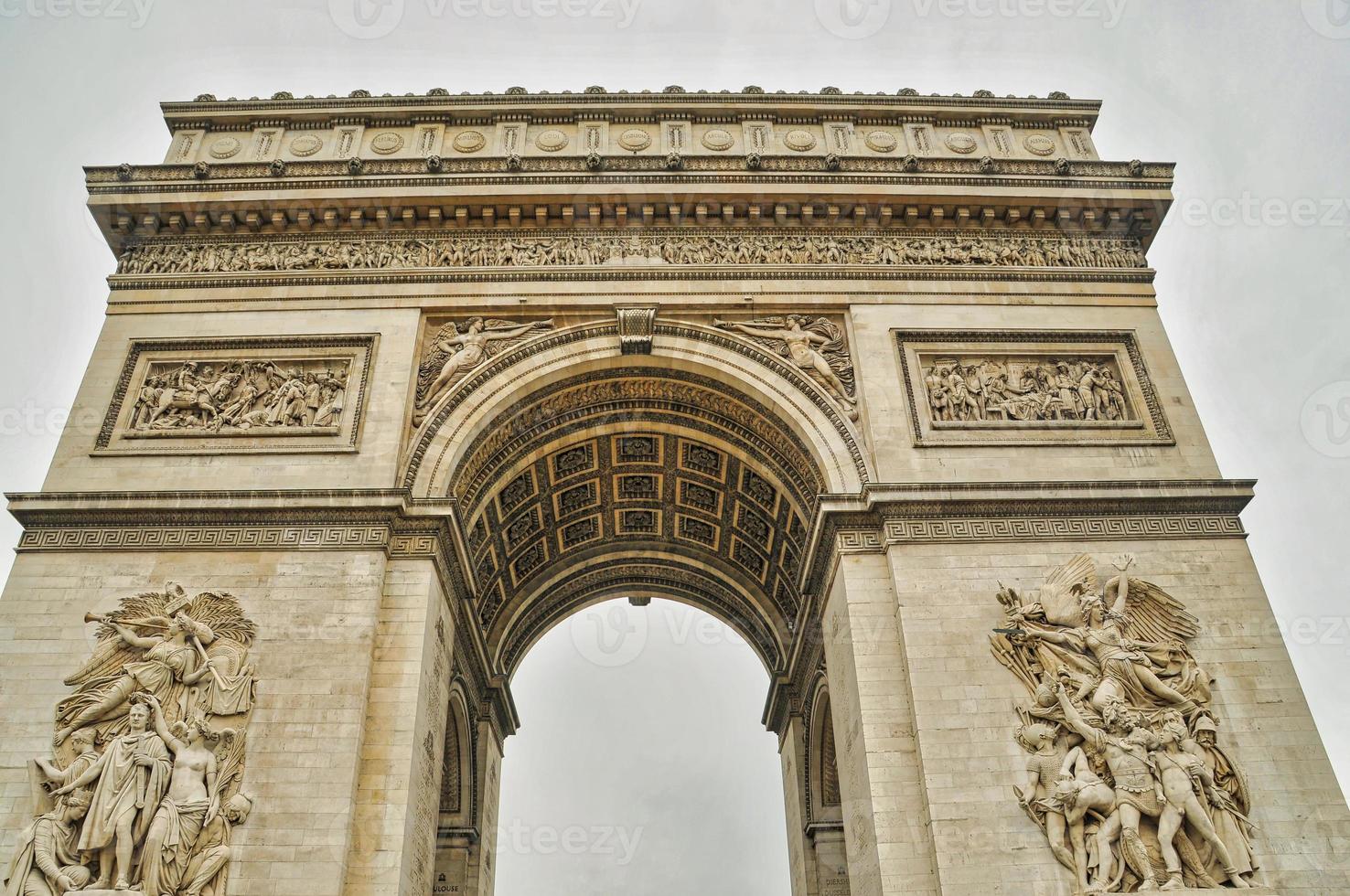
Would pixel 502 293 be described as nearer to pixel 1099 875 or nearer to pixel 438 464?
pixel 438 464

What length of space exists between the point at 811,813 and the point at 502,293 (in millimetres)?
11550

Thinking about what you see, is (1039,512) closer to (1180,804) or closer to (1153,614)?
(1153,614)

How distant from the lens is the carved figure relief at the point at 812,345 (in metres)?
16.3

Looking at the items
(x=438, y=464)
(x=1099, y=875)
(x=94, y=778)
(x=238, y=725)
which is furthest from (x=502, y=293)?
(x=1099, y=875)

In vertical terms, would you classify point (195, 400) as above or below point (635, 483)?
below

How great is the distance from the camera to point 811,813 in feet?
62.8

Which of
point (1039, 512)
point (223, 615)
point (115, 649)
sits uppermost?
point (1039, 512)

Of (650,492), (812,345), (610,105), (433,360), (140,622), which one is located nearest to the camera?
(140,622)

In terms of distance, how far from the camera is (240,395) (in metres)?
16.0

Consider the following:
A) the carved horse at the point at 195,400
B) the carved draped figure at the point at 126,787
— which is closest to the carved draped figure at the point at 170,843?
the carved draped figure at the point at 126,787

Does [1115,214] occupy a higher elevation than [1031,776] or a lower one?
higher

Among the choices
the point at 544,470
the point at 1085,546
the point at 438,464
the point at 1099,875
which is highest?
the point at 544,470

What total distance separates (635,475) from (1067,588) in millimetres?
8855

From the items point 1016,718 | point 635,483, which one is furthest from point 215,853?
point 635,483
